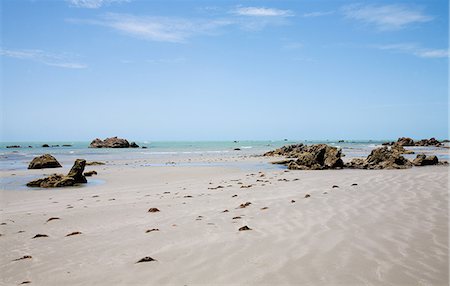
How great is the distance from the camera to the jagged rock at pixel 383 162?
17.8 metres

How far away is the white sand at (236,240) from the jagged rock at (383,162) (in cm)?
802

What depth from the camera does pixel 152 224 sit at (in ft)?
22.1

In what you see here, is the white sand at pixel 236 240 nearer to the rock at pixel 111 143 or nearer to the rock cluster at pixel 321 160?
the rock cluster at pixel 321 160

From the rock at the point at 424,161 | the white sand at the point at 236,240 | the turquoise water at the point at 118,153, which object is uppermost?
the rock at the point at 424,161

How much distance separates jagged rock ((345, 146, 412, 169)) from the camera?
58.4 ft

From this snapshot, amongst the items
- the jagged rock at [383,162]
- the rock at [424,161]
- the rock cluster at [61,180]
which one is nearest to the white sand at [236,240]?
the rock cluster at [61,180]

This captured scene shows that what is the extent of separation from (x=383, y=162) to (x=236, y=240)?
1532 centimetres

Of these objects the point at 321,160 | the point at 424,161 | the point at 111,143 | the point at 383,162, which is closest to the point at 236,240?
the point at 321,160

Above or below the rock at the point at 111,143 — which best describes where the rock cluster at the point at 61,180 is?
below

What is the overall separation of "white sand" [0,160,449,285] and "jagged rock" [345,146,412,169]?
8.02 meters

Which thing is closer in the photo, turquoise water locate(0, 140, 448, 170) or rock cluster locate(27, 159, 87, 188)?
rock cluster locate(27, 159, 87, 188)

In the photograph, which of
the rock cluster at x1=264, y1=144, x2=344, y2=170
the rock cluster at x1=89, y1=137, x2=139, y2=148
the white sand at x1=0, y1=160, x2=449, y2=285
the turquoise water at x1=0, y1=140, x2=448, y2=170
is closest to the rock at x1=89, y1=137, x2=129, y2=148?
the rock cluster at x1=89, y1=137, x2=139, y2=148

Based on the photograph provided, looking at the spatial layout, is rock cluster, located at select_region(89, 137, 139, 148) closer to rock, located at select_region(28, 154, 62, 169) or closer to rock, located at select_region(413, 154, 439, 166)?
rock, located at select_region(28, 154, 62, 169)

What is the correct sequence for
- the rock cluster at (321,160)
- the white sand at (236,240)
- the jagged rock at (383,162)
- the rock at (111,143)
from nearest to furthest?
the white sand at (236,240), the jagged rock at (383,162), the rock cluster at (321,160), the rock at (111,143)
